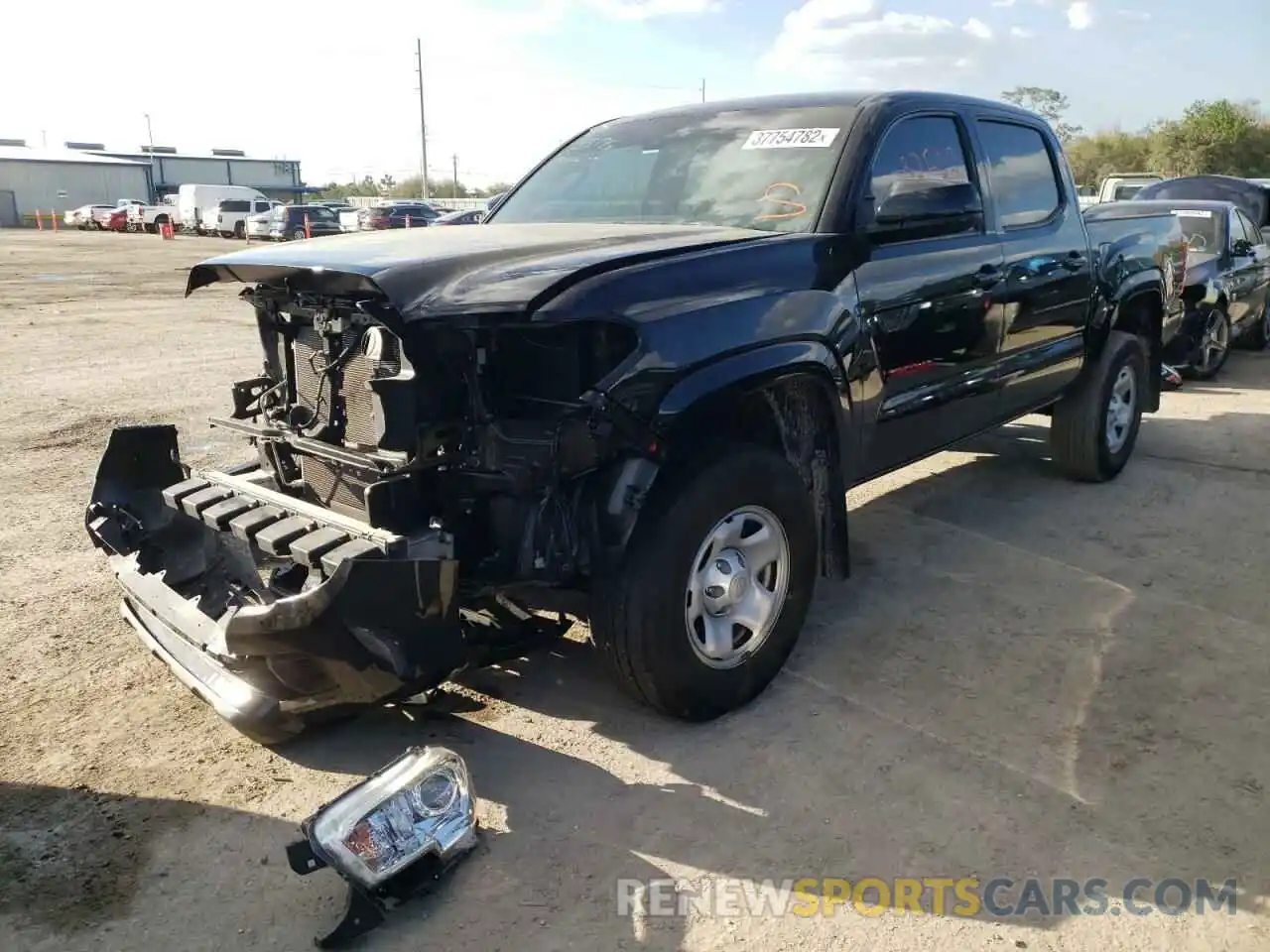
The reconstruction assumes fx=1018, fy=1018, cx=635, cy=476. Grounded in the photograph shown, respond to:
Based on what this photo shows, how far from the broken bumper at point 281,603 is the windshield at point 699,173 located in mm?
1771

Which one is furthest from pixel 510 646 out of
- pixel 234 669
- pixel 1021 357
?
pixel 1021 357

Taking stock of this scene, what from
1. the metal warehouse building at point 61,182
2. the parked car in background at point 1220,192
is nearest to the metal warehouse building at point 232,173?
the metal warehouse building at point 61,182

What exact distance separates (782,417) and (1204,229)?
27.7 feet

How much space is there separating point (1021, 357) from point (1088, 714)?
80.3 inches

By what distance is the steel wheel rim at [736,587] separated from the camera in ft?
10.6

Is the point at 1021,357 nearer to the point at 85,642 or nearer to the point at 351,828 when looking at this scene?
the point at 351,828

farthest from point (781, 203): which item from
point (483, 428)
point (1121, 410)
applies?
point (1121, 410)

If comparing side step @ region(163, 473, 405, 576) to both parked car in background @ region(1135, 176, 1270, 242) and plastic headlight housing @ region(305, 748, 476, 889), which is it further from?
parked car in background @ region(1135, 176, 1270, 242)

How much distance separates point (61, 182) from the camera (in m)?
61.8

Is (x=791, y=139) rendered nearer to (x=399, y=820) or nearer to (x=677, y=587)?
(x=677, y=587)

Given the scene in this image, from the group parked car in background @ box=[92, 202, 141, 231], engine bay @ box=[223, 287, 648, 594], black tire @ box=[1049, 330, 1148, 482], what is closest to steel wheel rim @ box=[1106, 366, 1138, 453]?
black tire @ box=[1049, 330, 1148, 482]

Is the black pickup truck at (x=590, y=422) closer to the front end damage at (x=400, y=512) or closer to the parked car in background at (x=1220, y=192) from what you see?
the front end damage at (x=400, y=512)

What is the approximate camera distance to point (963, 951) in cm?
239

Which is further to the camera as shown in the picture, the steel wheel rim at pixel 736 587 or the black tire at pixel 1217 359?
the black tire at pixel 1217 359
